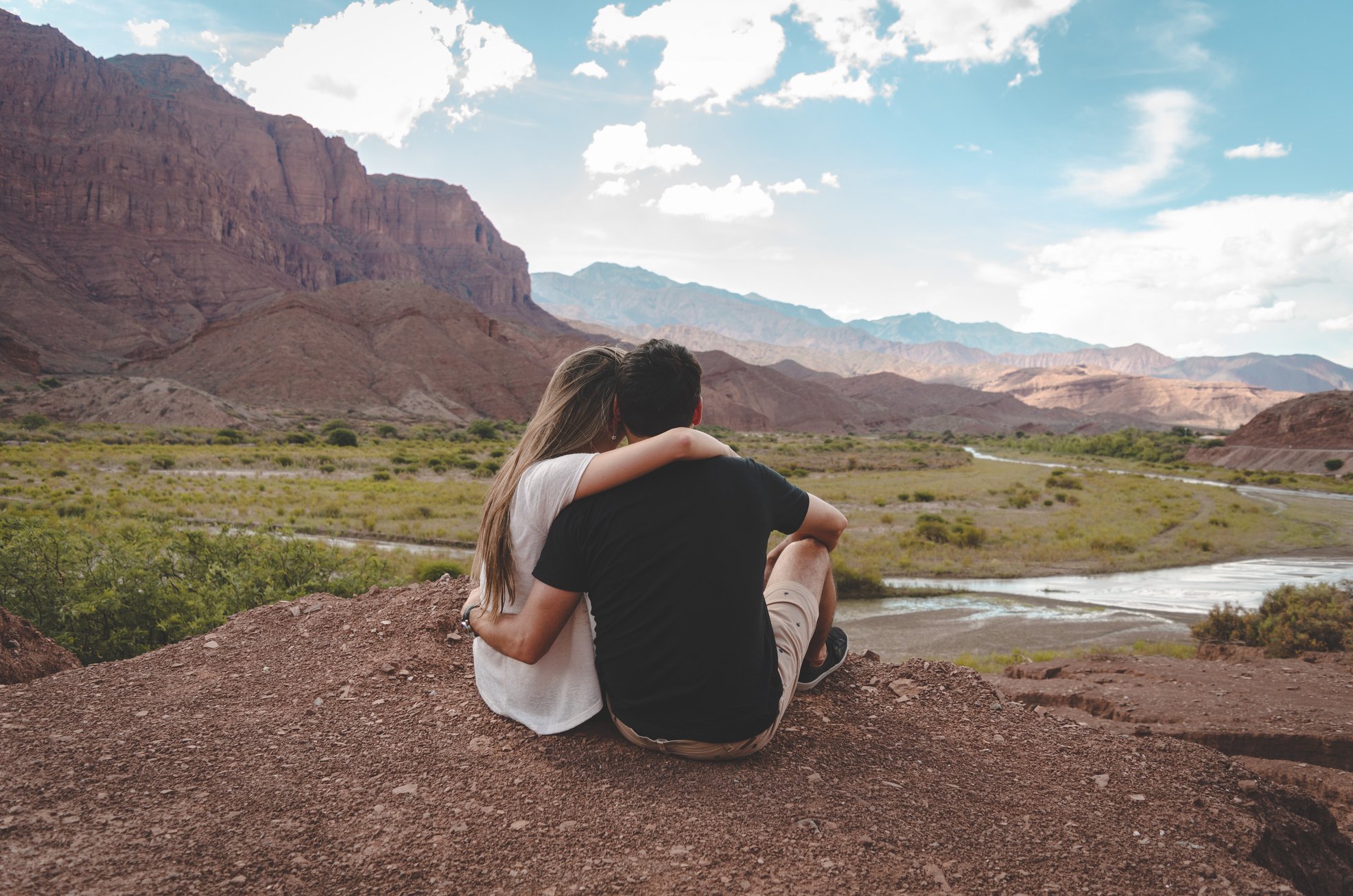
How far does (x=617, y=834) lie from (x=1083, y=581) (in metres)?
22.0

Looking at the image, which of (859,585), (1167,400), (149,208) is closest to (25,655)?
(859,585)

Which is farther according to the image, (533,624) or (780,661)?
(780,661)

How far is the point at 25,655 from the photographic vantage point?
4.94 meters

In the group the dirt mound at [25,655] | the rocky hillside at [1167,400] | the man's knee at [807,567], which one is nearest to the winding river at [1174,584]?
the man's knee at [807,567]

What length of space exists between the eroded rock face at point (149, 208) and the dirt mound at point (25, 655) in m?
90.9

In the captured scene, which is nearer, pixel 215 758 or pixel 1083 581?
pixel 215 758

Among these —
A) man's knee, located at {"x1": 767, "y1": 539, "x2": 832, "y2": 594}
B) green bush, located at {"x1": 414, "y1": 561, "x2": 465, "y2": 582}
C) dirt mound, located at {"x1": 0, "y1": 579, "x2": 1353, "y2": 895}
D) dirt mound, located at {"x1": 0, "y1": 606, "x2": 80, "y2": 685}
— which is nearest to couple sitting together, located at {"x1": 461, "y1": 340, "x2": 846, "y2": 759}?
dirt mound, located at {"x1": 0, "y1": 579, "x2": 1353, "y2": 895}

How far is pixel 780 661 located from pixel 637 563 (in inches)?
44.8

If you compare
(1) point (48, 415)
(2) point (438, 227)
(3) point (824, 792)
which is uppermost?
(2) point (438, 227)

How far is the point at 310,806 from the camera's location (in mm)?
3051

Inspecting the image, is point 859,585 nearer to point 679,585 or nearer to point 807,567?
point 807,567

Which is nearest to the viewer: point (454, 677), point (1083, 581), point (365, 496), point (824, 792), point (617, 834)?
point (617, 834)

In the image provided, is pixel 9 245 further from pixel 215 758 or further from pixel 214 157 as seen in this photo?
pixel 215 758

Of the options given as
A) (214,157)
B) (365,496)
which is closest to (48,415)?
(365,496)
